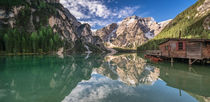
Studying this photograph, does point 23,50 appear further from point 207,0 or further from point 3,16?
point 207,0

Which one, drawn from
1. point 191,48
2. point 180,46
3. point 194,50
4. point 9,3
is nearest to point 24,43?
point 9,3

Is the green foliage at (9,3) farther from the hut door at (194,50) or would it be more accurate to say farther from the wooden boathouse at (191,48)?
the hut door at (194,50)

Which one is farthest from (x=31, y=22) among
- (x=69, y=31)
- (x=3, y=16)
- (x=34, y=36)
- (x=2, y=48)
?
(x=69, y=31)

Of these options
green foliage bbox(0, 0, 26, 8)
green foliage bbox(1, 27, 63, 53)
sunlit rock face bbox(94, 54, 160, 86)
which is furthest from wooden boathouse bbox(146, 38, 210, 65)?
green foliage bbox(0, 0, 26, 8)

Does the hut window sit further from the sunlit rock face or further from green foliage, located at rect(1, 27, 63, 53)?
green foliage, located at rect(1, 27, 63, 53)

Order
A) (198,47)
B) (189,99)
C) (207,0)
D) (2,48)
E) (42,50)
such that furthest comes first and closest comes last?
1. (207,0)
2. (42,50)
3. (2,48)
4. (198,47)
5. (189,99)

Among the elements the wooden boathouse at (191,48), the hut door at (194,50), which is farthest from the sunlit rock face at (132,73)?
the hut door at (194,50)

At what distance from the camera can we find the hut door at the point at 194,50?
26.1 m

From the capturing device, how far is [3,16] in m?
109

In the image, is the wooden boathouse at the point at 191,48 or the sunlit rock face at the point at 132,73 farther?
the wooden boathouse at the point at 191,48

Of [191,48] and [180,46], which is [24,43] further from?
[191,48]

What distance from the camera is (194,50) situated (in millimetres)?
26844

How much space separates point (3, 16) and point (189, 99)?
149 metres

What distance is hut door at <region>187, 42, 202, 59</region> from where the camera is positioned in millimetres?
26141
